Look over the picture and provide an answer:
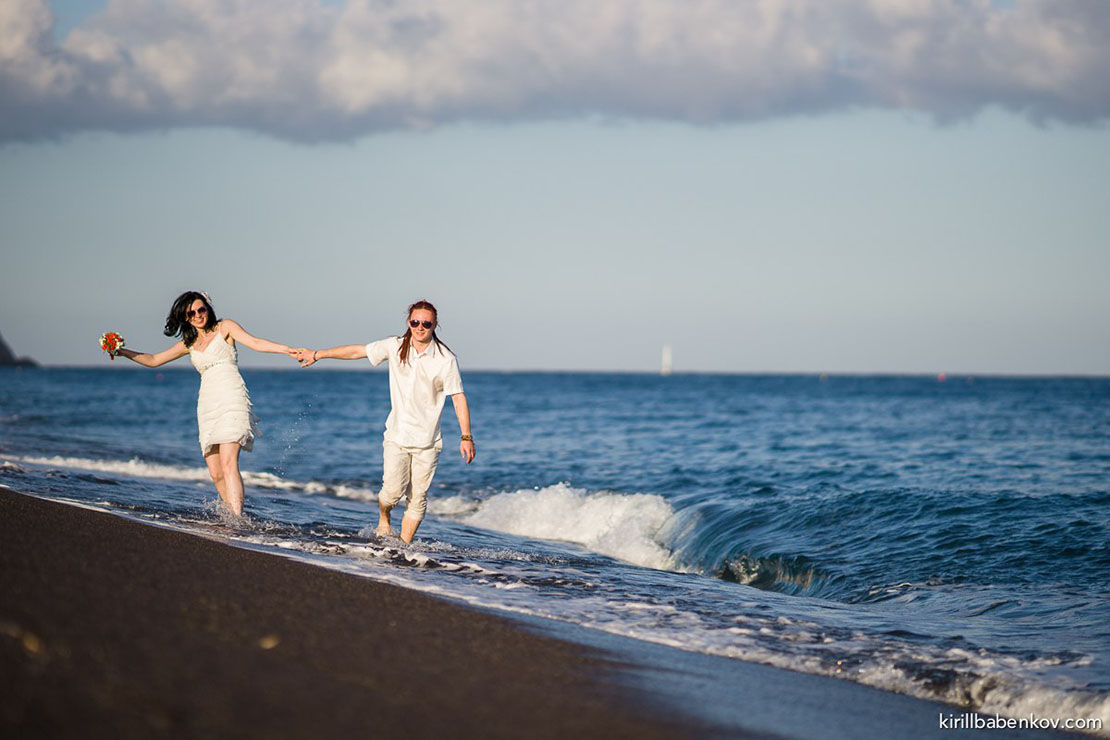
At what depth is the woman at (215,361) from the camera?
8641 mm

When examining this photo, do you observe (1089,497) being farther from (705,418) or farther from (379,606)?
(705,418)

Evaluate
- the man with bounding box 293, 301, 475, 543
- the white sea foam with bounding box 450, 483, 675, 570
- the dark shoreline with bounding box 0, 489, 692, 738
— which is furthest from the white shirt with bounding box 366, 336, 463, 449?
the white sea foam with bounding box 450, 483, 675, 570

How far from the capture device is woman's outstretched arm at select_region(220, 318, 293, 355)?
8.53 meters

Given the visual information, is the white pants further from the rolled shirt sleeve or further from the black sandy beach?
the black sandy beach

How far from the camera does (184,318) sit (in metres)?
8.66

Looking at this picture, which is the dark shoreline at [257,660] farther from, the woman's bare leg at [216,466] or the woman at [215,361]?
the woman's bare leg at [216,466]

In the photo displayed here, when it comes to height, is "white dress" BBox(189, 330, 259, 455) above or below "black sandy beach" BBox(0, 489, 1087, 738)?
above

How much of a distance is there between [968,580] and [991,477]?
24.9ft

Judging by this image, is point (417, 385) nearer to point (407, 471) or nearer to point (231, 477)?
point (407, 471)

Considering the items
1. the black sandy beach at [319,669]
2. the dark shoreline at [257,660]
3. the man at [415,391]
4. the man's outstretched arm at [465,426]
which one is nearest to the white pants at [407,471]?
the man at [415,391]

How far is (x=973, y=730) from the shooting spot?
5004 millimetres

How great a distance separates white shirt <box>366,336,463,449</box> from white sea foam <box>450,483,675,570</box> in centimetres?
417

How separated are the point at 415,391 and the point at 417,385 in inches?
2.2

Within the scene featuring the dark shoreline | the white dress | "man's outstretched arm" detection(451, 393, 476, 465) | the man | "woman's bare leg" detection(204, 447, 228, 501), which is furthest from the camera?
"woman's bare leg" detection(204, 447, 228, 501)
